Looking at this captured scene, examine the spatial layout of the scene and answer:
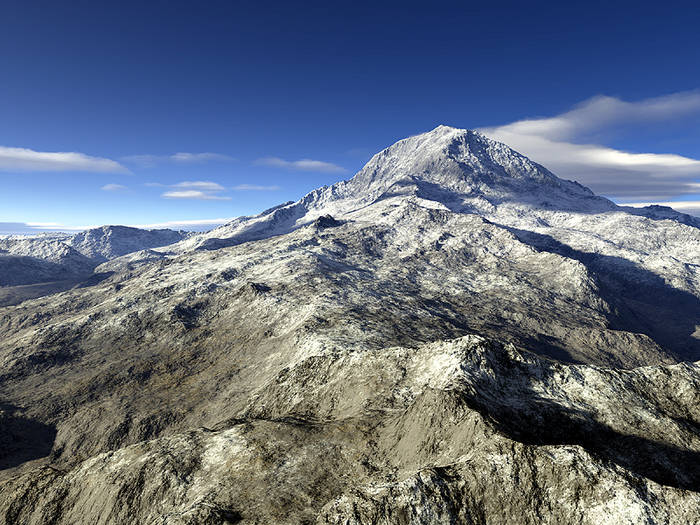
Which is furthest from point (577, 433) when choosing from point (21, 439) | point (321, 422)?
point (21, 439)

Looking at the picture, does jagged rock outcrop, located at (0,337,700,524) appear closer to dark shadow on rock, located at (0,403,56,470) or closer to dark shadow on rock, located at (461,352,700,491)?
dark shadow on rock, located at (461,352,700,491)

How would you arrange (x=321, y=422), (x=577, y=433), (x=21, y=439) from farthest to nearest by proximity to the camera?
1. (x=21, y=439)
2. (x=321, y=422)
3. (x=577, y=433)

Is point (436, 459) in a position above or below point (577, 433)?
above

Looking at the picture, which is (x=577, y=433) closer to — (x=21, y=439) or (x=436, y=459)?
(x=436, y=459)

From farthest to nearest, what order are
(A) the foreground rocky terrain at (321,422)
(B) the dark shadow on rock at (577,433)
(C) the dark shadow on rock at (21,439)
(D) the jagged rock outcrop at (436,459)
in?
(C) the dark shadow on rock at (21,439) → (B) the dark shadow on rock at (577,433) → (A) the foreground rocky terrain at (321,422) → (D) the jagged rock outcrop at (436,459)

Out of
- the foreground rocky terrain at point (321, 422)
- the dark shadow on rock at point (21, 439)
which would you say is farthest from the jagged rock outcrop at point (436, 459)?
the dark shadow on rock at point (21, 439)

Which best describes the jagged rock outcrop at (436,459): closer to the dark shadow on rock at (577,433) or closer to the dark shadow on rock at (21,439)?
the dark shadow on rock at (577,433)

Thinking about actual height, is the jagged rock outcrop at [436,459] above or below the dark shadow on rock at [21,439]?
above

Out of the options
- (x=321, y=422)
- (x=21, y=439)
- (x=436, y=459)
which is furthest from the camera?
(x=21, y=439)

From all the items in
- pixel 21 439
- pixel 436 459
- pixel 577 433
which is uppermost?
pixel 436 459
